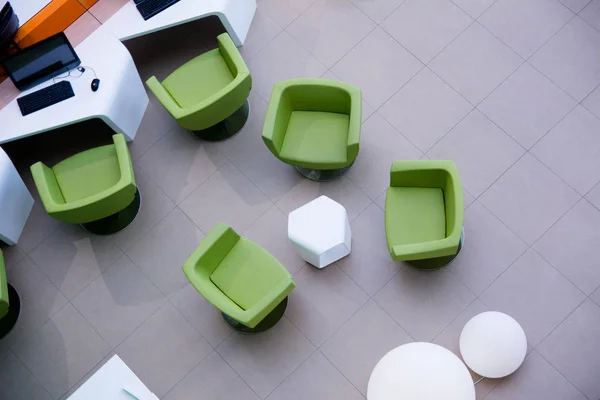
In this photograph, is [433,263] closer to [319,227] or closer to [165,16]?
[319,227]

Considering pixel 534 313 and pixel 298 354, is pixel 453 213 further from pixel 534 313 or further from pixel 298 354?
pixel 298 354

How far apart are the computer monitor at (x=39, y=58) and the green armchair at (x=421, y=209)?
265 cm

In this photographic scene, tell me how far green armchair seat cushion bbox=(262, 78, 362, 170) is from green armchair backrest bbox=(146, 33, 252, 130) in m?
0.27

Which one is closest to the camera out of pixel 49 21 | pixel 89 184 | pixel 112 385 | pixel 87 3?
pixel 112 385

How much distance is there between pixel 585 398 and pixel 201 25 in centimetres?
429

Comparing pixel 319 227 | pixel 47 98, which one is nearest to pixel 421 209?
pixel 319 227

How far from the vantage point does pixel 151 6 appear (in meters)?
5.39

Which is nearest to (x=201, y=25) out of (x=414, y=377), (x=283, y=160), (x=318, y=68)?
(x=318, y=68)

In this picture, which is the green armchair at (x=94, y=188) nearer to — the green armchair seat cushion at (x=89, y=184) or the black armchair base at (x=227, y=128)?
the green armchair seat cushion at (x=89, y=184)

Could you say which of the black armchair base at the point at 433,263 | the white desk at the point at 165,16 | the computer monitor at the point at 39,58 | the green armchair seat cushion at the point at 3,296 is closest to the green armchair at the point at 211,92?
the white desk at the point at 165,16

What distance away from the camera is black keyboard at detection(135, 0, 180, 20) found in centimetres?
538

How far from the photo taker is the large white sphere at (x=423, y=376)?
343cm

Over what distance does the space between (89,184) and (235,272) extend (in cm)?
139

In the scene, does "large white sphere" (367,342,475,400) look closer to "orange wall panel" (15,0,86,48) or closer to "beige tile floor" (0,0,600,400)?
"beige tile floor" (0,0,600,400)
